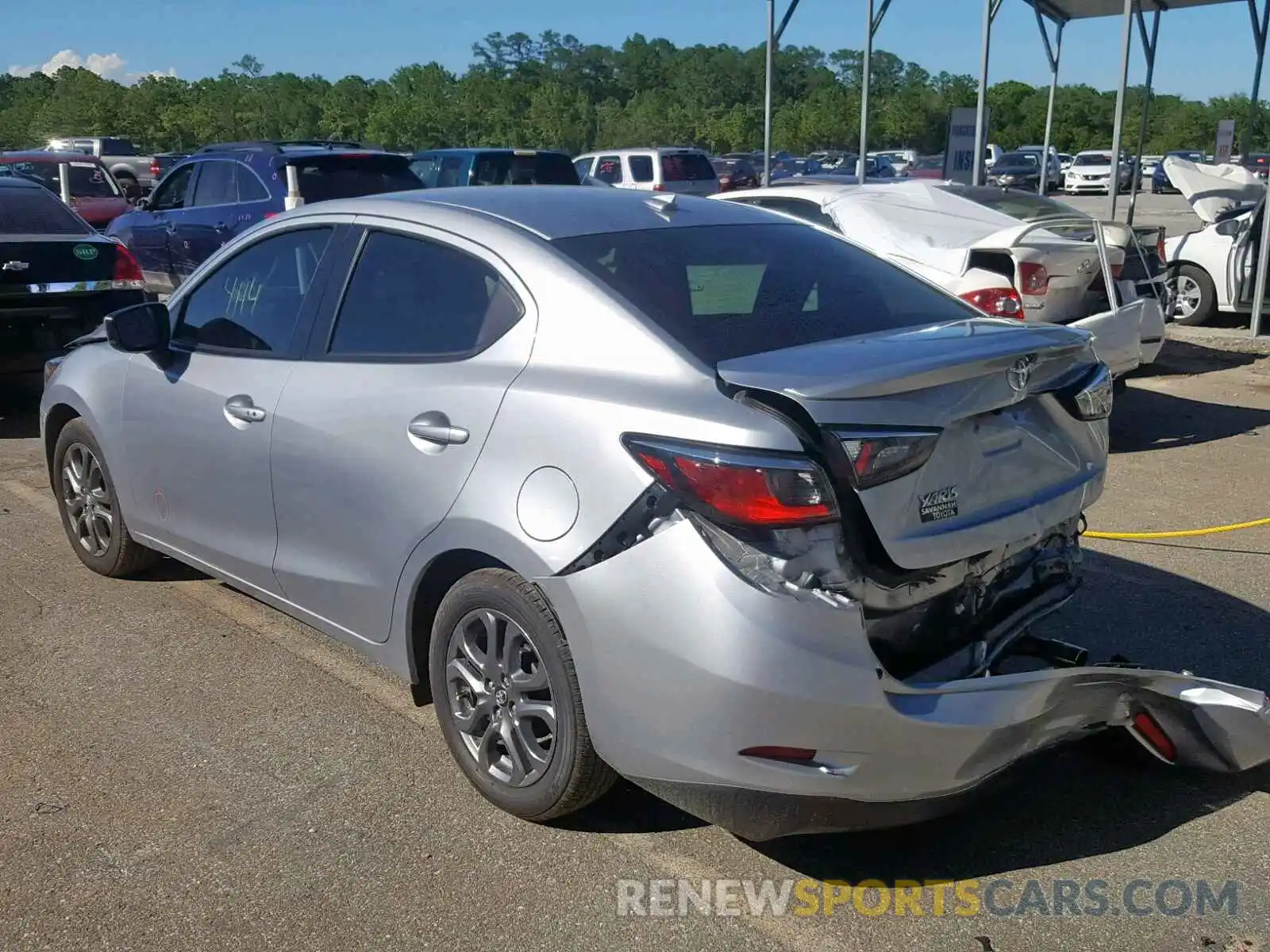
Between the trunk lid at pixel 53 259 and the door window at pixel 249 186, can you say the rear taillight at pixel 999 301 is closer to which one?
the trunk lid at pixel 53 259

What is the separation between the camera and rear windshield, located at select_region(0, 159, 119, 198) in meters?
19.1

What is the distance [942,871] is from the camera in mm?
3152

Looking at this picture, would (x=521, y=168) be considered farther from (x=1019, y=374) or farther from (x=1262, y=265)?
(x=1019, y=374)

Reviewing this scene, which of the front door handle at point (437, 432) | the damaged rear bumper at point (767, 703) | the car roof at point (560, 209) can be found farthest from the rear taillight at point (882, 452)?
the car roof at point (560, 209)

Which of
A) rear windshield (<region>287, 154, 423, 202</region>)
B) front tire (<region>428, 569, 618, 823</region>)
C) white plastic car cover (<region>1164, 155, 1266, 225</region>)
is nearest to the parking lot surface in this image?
front tire (<region>428, 569, 618, 823</region>)

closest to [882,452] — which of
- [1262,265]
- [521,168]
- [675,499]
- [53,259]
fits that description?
[675,499]

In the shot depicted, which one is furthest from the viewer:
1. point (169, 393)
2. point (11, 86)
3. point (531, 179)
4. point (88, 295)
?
point (11, 86)

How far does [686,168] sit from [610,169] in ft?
4.88

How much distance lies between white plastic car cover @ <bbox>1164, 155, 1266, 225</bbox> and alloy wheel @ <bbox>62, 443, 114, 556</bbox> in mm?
10863

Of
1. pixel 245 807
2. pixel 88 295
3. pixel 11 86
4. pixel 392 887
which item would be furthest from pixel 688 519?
pixel 11 86

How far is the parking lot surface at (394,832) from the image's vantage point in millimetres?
2934

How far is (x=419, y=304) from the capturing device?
12.2 ft

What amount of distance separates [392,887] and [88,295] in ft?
21.6

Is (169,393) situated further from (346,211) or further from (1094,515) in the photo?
(1094,515)
